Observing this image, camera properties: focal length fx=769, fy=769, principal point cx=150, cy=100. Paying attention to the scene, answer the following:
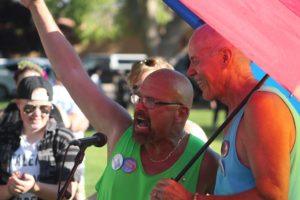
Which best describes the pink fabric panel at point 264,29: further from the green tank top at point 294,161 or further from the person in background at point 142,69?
the person in background at point 142,69

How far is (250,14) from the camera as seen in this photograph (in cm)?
279

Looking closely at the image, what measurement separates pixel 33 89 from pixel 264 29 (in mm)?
2785

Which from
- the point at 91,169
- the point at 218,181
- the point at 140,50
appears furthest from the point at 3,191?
the point at 140,50

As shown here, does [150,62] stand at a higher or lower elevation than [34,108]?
higher

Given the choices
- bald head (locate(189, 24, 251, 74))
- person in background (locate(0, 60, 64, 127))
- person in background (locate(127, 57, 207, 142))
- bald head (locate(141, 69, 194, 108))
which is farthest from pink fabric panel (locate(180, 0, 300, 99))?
person in background (locate(0, 60, 64, 127))

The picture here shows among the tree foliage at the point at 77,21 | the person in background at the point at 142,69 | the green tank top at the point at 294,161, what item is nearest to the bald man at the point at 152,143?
the green tank top at the point at 294,161

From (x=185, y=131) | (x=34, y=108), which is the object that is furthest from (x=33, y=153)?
(x=185, y=131)

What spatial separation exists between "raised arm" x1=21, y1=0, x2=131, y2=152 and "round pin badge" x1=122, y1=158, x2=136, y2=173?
0.60 ft

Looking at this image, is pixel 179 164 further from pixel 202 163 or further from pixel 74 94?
pixel 74 94

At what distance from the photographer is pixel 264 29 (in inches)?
109

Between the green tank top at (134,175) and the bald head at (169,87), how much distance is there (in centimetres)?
23

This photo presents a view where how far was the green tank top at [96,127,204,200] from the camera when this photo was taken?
346 centimetres

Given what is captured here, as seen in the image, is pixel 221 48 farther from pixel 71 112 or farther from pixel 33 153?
pixel 71 112

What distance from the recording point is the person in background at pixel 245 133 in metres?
2.85
